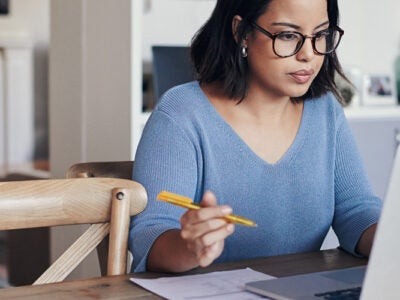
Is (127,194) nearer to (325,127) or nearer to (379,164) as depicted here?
(325,127)

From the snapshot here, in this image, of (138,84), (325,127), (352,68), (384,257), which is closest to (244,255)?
(325,127)

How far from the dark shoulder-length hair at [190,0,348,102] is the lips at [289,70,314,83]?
0.14 meters

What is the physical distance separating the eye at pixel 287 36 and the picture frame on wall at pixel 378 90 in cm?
236

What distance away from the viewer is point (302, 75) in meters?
1.55

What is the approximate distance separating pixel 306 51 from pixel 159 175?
350 millimetres

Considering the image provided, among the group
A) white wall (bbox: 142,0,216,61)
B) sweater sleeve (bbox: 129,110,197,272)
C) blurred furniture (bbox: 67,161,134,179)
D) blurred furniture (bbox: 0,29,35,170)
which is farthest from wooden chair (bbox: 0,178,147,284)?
blurred furniture (bbox: 0,29,35,170)

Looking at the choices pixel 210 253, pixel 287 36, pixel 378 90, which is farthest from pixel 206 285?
pixel 378 90

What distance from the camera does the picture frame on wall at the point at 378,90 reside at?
12.6ft

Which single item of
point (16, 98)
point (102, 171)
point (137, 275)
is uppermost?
point (102, 171)

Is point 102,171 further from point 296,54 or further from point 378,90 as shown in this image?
point 378,90

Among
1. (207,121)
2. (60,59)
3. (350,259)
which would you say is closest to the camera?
(350,259)

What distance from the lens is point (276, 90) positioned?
1.63 meters

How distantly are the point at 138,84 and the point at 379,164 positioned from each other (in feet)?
4.41

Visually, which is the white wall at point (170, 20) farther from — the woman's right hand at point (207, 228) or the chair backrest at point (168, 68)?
the woman's right hand at point (207, 228)
